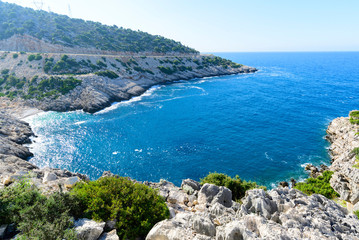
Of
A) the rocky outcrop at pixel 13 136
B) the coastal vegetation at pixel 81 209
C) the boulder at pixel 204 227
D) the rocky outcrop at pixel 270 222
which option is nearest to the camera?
the rocky outcrop at pixel 270 222

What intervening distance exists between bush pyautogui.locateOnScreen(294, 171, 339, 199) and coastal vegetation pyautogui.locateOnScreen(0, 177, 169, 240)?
72.5 feet

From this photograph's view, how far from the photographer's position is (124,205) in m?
15.1

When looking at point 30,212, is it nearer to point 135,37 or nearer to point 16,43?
point 16,43

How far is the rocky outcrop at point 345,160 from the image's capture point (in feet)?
82.2

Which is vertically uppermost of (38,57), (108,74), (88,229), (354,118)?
(38,57)

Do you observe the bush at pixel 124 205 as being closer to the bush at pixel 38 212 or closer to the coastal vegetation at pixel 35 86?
the bush at pixel 38 212

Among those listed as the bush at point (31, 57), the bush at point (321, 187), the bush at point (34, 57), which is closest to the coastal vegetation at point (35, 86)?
the bush at point (31, 57)

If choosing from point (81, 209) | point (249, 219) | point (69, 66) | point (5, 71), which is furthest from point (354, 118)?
point (5, 71)

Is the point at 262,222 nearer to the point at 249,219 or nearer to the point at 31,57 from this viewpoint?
the point at 249,219

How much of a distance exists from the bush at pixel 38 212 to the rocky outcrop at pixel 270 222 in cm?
549

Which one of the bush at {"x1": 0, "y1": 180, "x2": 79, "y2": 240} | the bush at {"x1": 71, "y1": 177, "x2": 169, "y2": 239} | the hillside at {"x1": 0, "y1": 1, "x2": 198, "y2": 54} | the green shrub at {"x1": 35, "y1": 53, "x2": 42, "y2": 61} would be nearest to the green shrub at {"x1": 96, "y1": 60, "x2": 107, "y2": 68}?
the green shrub at {"x1": 35, "y1": 53, "x2": 42, "y2": 61}

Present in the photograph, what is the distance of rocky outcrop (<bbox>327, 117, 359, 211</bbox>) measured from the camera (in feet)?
82.2

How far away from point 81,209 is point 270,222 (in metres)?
13.3

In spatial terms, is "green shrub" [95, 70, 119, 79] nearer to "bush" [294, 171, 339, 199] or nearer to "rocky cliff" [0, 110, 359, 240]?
"rocky cliff" [0, 110, 359, 240]
